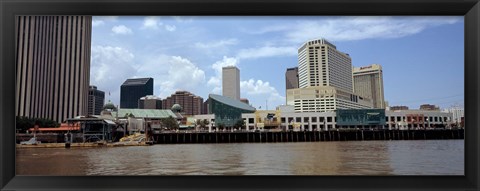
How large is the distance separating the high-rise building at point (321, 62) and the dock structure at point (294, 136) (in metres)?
11.4

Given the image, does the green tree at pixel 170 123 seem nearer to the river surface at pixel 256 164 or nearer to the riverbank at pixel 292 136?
the riverbank at pixel 292 136

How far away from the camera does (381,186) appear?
1731 millimetres

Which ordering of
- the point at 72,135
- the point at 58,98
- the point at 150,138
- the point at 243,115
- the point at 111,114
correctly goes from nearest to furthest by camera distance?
the point at 58,98 < the point at 72,135 < the point at 111,114 < the point at 150,138 < the point at 243,115

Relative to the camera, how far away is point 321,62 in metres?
6.66

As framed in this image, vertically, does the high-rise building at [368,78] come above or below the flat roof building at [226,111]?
above

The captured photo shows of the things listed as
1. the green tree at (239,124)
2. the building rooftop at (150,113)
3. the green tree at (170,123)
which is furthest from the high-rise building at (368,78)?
the green tree at (239,124)

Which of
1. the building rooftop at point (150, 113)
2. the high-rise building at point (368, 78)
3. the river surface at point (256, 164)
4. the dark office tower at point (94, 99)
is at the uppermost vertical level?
the high-rise building at point (368, 78)
